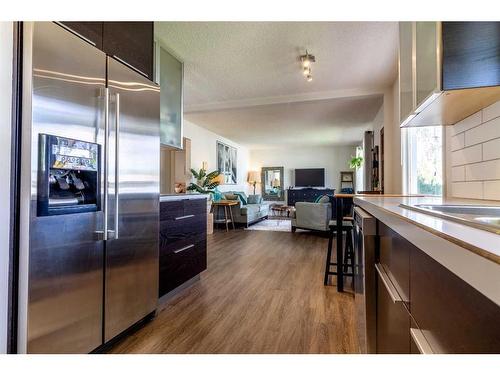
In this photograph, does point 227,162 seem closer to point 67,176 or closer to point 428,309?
point 67,176

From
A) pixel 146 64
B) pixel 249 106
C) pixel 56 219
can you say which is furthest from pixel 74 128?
pixel 249 106

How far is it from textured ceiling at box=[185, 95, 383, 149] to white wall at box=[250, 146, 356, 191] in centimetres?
115

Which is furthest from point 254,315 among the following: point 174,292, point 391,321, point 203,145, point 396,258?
point 203,145

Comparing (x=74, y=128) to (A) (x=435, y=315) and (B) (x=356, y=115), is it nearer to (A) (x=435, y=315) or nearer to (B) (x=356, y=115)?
(A) (x=435, y=315)

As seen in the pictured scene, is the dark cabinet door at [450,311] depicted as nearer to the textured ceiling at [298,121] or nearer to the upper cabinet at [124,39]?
the upper cabinet at [124,39]

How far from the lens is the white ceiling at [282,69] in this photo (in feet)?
8.31

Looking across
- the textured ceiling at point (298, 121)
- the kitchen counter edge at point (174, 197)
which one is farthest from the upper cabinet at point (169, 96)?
the textured ceiling at point (298, 121)

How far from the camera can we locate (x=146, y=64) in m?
1.98

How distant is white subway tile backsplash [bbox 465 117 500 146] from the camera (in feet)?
4.61

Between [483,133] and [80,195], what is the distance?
2.23 m

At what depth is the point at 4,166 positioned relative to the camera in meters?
1.13

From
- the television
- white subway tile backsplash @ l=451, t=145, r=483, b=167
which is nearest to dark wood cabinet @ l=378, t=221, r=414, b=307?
white subway tile backsplash @ l=451, t=145, r=483, b=167

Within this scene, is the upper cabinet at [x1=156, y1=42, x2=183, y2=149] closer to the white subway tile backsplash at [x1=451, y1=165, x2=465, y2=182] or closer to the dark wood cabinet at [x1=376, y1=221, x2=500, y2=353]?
the dark wood cabinet at [x1=376, y1=221, x2=500, y2=353]

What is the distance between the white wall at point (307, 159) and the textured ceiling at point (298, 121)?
1151 millimetres
